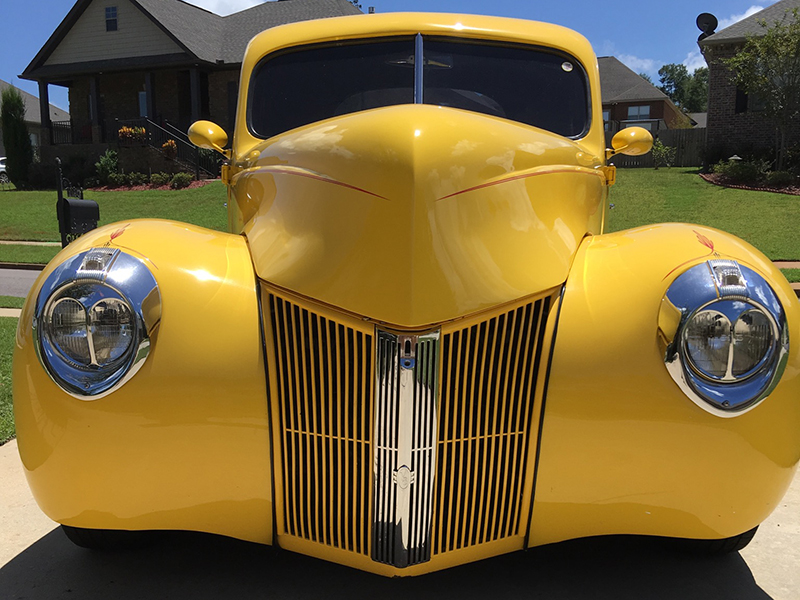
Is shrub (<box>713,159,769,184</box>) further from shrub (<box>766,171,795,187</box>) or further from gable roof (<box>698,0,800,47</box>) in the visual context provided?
gable roof (<box>698,0,800,47</box>)

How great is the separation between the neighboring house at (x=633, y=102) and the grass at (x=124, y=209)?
2479 cm

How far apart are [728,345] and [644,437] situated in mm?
326

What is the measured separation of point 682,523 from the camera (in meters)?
1.93

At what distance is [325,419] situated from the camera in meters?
1.91

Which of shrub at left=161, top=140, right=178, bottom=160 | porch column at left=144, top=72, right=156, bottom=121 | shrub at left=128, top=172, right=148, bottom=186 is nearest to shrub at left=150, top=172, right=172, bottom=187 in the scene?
shrub at left=128, top=172, right=148, bottom=186

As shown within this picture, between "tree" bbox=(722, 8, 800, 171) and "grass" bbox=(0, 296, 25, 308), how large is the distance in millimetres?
18397

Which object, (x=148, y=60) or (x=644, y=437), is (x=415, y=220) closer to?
(x=644, y=437)

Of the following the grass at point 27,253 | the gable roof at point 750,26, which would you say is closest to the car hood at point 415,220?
the grass at point 27,253

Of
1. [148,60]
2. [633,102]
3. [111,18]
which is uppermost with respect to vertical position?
[111,18]

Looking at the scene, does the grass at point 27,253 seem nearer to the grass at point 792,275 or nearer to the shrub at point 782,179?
the grass at point 792,275

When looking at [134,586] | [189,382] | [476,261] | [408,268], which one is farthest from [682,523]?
[134,586]

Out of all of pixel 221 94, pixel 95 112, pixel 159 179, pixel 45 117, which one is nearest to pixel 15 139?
pixel 45 117

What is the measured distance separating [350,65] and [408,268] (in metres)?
1.66

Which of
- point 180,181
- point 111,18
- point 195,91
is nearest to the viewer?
point 180,181
